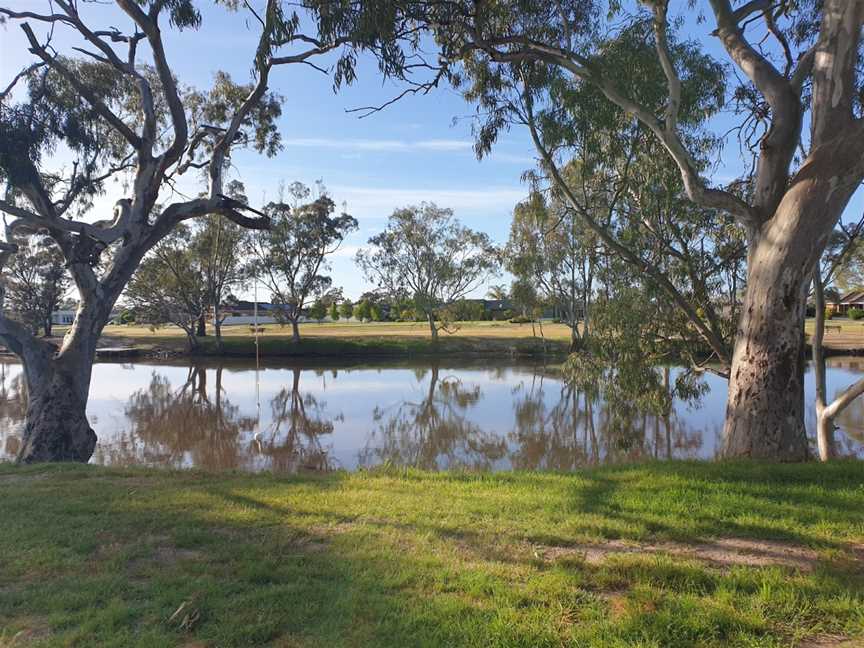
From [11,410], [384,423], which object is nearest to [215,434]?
[384,423]

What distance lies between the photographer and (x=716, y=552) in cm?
294

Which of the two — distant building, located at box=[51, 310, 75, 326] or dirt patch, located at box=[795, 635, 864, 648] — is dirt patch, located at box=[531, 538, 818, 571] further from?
distant building, located at box=[51, 310, 75, 326]

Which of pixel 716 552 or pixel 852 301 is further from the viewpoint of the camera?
pixel 852 301

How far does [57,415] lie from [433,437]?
6006 mm

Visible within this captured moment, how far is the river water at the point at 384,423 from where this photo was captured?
916 centimetres

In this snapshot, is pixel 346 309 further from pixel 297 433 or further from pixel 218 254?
pixel 297 433

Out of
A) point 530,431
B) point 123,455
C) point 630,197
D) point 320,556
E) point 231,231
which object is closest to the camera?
point 320,556

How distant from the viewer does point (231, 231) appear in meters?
30.4

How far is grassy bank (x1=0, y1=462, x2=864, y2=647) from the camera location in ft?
7.22

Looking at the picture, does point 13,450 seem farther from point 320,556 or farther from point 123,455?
point 320,556

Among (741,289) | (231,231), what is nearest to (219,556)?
(741,289)

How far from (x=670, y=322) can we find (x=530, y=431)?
407 cm

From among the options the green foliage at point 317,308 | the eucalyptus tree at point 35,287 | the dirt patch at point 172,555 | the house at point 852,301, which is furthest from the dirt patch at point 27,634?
the house at point 852,301

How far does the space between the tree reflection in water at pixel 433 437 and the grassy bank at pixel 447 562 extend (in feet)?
8.74
